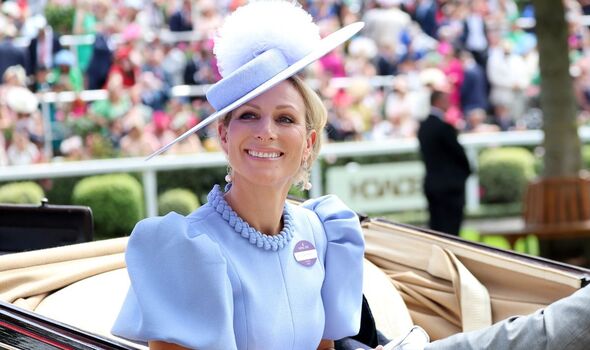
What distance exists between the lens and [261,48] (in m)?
2.59

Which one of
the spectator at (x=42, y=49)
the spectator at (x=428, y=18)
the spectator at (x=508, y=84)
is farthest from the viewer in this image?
the spectator at (x=428, y=18)

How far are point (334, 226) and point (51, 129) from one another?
8.90m

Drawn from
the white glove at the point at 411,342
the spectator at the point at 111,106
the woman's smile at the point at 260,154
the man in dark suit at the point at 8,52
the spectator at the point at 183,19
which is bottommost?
the white glove at the point at 411,342

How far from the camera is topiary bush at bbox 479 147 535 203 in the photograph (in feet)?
38.0

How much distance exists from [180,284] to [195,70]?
33.5 feet

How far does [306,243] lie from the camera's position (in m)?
2.70

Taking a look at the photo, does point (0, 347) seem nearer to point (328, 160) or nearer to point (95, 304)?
point (95, 304)

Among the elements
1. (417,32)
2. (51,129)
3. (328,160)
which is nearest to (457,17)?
(417,32)

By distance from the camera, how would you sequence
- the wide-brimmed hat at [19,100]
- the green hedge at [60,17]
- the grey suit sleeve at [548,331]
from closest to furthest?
the grey suit sleeve at [548,331], the wide-brimmed hat at [19,100], the green hedge at [60,17]

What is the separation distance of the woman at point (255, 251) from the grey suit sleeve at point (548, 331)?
436 millimetres

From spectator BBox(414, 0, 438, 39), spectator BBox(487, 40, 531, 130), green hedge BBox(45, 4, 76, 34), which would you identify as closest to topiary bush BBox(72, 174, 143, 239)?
green hedge BBox(45, 4, 76, 34)

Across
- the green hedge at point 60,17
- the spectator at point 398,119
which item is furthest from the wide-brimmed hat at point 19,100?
the spectator at point 398,119

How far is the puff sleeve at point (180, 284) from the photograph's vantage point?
2.38 meters

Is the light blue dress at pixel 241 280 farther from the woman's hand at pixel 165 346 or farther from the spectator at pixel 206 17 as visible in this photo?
the spectator at pixel 206 17
